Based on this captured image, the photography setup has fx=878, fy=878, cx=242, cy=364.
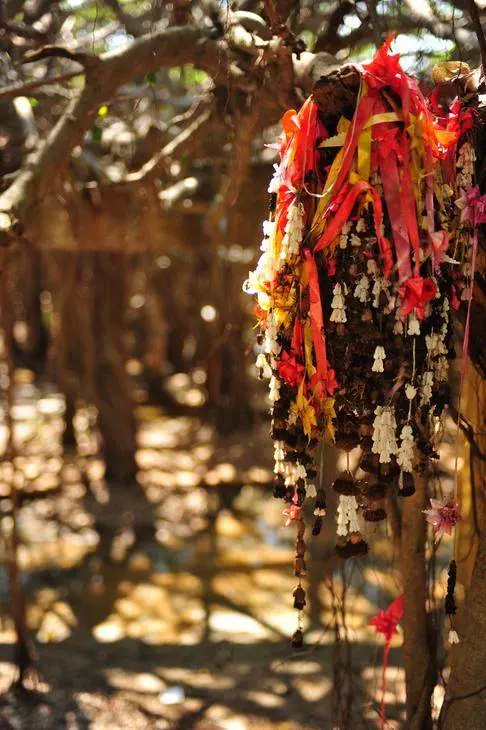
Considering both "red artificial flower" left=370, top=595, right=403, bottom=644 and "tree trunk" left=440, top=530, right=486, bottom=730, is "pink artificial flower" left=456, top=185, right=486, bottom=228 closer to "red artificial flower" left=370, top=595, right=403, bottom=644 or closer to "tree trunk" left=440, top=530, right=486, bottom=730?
"tree trunk" left=440, top=530, right=486, bottom=730

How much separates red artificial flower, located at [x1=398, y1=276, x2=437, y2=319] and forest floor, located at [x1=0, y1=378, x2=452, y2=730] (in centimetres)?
135

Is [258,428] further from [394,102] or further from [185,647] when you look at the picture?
[394,102]

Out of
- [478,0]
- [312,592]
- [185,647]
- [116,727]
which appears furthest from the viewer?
[312,592]

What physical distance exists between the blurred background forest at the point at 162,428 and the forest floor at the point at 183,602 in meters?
0.02

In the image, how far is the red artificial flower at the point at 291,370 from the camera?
221 cm

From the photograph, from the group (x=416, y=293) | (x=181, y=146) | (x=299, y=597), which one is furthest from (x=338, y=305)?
(x=181, y=146)

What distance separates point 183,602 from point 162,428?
15.6ft

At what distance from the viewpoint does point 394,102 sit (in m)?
2.08

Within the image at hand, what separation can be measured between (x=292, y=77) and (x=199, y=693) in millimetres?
3121

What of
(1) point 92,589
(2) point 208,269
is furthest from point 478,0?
(2) point 208,269


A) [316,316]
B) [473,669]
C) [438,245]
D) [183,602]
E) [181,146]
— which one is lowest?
[183,602]

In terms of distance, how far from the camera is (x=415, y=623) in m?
2.99

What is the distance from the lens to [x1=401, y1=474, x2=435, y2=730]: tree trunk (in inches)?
115

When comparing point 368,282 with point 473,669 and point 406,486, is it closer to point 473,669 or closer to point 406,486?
point 406,486
